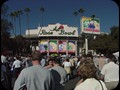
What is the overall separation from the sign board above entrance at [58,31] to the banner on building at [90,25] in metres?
5.55

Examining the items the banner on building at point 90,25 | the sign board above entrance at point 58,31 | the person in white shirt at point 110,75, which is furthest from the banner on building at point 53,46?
the person in white shirt at point 110,75

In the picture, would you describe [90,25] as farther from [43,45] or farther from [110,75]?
[110,75]

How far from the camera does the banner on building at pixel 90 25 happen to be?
Result: 108 meters

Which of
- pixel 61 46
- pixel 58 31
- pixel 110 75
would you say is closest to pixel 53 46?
pixel 61 46

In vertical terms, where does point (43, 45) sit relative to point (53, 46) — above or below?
above

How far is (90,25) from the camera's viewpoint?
4345 inches

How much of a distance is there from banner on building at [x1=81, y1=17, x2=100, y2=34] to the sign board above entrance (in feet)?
18.2

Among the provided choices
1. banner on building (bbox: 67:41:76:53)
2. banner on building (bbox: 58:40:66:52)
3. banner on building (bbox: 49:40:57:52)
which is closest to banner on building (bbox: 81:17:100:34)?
banner on building (bbox: 67:41:76:53)

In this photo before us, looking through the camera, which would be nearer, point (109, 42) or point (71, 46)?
point (109, 42)

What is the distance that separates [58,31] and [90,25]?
10518 millimetres

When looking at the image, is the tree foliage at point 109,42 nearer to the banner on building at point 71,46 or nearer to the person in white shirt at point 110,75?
the banner on building at point 71,46

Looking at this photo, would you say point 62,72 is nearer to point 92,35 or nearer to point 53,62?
point 53,62

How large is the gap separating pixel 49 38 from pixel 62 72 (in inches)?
4143

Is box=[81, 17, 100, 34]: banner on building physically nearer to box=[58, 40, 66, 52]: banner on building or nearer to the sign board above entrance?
the sign board above entrance
